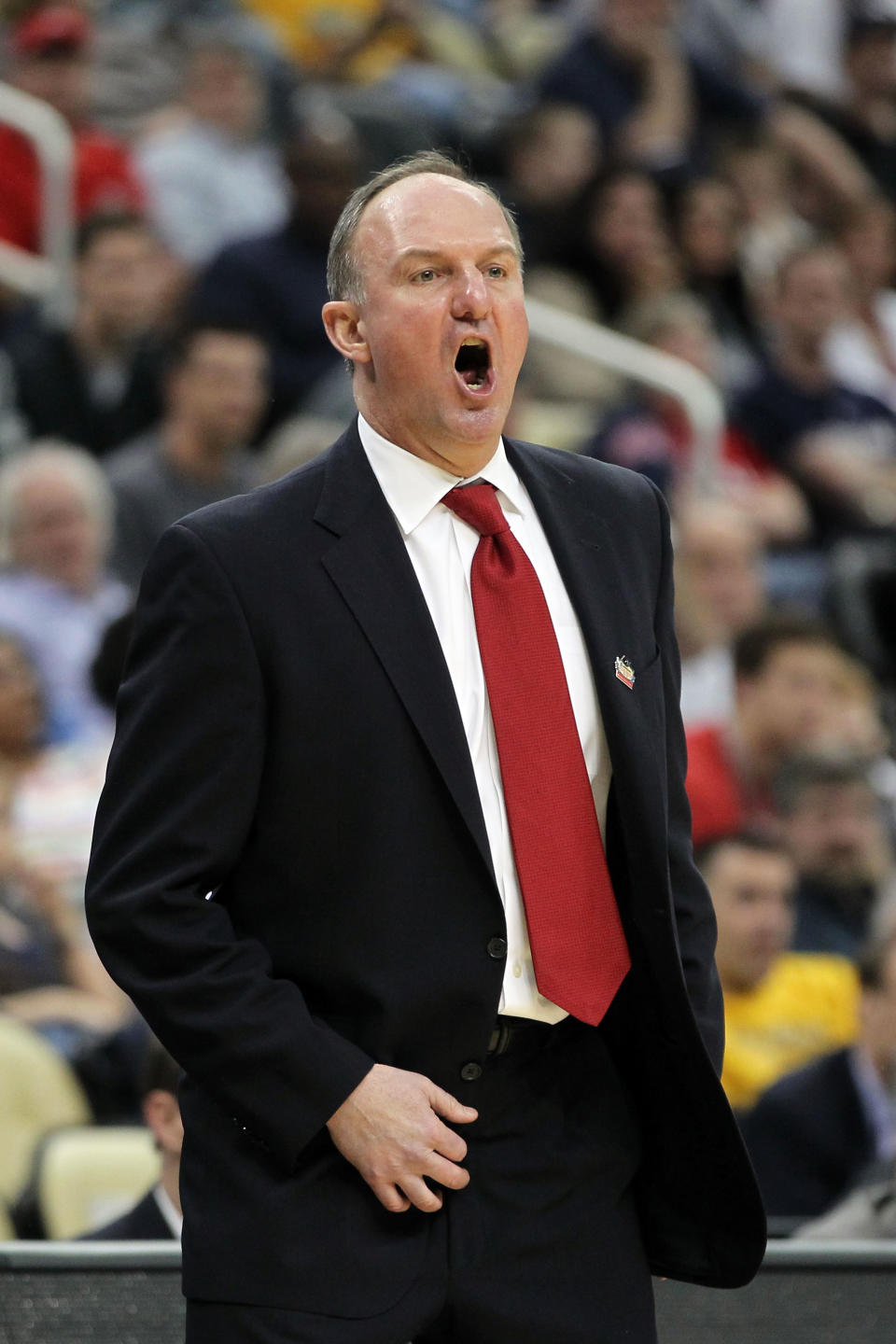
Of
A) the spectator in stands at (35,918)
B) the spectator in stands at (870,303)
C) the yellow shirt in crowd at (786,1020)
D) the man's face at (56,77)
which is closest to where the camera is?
the spectator in stands at (35,918)

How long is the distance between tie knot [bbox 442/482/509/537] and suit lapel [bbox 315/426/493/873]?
0.22 ft

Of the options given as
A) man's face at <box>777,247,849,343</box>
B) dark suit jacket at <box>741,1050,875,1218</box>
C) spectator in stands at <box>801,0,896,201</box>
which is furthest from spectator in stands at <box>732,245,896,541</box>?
Result: dark suit jacket at <box>741,1050,875,1218</box>

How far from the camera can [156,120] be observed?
8.02 metres

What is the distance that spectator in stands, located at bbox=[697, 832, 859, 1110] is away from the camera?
15.1 feet

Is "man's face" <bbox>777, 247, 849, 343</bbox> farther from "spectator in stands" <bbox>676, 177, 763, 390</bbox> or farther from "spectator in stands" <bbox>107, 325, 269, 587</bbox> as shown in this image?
"spectator in stands" <bbox>107, 325, 269, 587</bbox>

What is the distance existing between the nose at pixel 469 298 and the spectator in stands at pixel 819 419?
17.8ft

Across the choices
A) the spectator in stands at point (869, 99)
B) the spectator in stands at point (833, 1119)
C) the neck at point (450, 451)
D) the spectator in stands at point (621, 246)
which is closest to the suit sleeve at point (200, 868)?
the neck at point (450, 451)

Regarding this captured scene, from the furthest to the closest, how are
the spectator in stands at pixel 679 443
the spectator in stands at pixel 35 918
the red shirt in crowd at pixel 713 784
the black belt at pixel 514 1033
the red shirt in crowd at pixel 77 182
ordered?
the spectator in stands at pixel 679 443 < the red shirt in crowd at pixel 77 182 < the red shirt in crowd at pixel 713 784 < the spectator in stands at pixel 35 918 < the black belt at pixel 514 1033

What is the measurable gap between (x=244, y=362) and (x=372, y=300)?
408 centimetres

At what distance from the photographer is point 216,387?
19.4 ft

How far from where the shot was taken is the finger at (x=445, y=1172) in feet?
5.87

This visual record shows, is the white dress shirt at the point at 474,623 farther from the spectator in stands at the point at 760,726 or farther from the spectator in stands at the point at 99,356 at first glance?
the spectator in stands at the point at 99,356

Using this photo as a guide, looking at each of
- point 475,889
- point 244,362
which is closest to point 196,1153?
point 475,889

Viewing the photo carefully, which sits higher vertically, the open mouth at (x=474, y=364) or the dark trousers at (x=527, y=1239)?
the open mouth at (x=474, y=364)
